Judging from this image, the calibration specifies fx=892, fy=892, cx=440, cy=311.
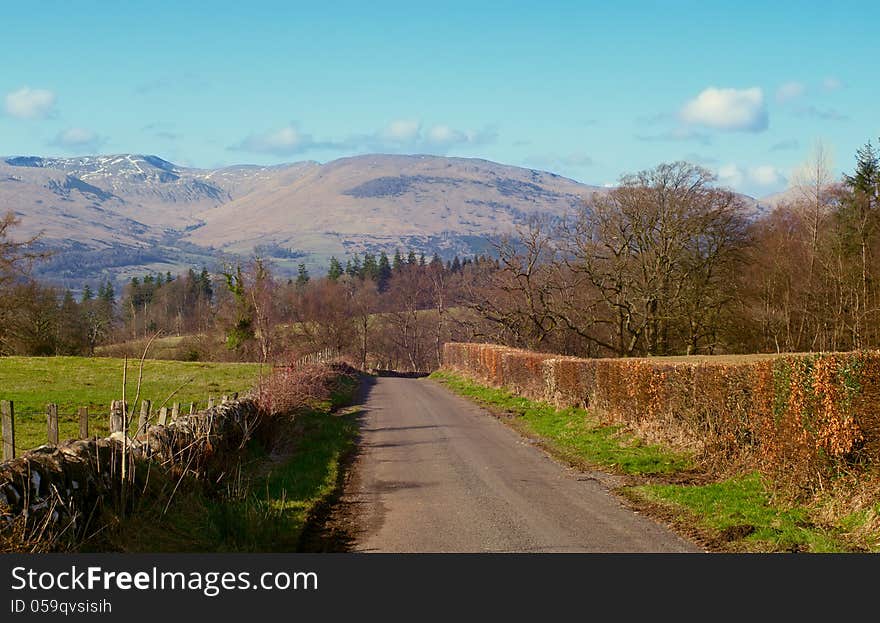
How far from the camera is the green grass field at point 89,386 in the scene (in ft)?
77.8

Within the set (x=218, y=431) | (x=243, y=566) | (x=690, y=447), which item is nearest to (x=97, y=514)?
(x=243, y=566)

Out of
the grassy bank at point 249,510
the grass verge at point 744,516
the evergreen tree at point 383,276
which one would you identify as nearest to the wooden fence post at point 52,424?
the grassy bank at point 249,510

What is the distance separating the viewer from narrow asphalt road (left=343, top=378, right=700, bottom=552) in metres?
10.4

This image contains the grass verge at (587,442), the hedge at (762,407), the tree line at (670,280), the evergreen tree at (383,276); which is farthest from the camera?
the evergreen tree at (383,276)

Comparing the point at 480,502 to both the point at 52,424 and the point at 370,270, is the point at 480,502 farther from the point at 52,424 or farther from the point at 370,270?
the point at 370,270

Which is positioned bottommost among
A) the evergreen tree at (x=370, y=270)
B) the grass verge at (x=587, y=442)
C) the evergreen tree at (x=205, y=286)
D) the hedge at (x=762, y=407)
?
the grass verge at (x=587, y=442)

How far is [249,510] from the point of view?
36.5 ft

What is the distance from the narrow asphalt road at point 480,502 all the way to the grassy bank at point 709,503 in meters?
0.54

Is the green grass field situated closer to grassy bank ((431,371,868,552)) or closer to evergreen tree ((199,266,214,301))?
grassy bank ((431,371,868,552))

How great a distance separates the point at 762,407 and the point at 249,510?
7848mm

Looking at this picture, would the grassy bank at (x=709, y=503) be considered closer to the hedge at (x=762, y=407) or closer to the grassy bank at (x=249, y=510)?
the hedge at (x=762, y=407)

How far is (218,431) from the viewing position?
15781mm

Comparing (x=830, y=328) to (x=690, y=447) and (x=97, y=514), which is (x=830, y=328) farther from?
(x=97, y=514)

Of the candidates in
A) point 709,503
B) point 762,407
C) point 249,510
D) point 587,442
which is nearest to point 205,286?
point 587,442
